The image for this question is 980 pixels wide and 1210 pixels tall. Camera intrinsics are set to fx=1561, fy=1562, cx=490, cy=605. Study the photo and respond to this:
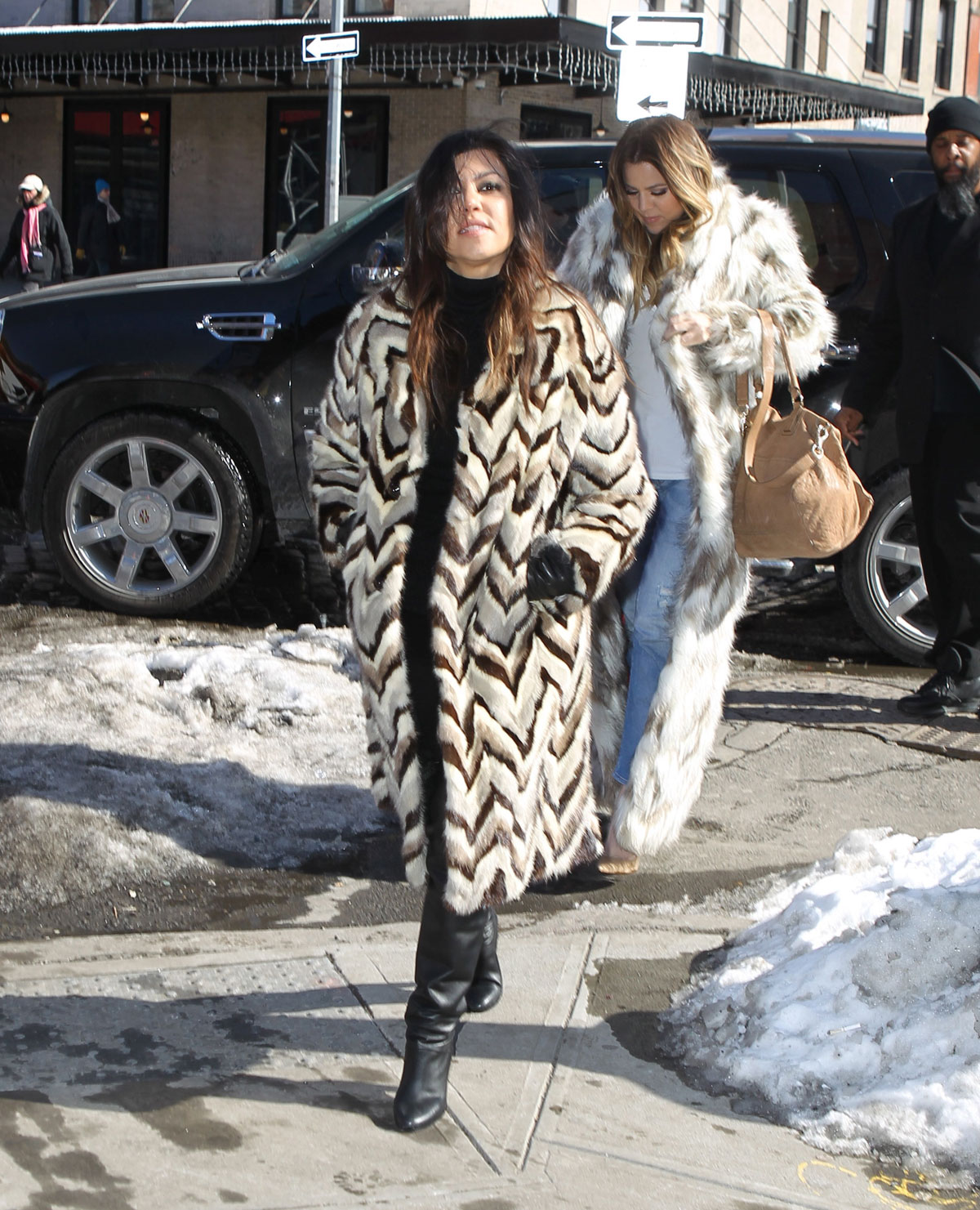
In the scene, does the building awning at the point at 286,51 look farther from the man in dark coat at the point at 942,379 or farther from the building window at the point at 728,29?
the man in dark coat at the point at 942,379

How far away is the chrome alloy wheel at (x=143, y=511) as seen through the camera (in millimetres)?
6746

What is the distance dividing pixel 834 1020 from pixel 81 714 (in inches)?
114

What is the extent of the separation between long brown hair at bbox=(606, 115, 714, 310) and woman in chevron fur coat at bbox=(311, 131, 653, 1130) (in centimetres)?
104

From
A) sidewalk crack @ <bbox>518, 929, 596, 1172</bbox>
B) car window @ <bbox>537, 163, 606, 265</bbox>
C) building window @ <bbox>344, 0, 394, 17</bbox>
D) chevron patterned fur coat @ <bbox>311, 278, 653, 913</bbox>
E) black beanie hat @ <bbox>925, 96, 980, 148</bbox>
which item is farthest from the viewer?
building window @ <bbox>344, 0, 394, 17</bbox>

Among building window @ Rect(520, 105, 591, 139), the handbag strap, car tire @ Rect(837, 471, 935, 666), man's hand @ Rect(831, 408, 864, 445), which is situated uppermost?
building window @ Rect(520, 105, 591, 139)

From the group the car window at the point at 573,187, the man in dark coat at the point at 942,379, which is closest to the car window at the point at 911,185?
the man in dark coat at the point at 942,379

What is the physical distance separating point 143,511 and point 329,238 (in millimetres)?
1433

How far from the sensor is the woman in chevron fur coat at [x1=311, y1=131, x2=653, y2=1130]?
2.89 metres

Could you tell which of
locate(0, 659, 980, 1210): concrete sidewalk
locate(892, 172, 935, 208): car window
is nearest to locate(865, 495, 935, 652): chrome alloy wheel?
locate(892, 172, 935, 208): car window

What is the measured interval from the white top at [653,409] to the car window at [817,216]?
253 cm

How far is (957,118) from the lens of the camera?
5223mm

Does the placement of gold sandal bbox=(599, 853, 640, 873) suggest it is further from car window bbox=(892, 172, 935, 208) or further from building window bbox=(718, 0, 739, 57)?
building window bbox=(718, 0, 739, 57)

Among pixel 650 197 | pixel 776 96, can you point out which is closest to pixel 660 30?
pixel 650 197

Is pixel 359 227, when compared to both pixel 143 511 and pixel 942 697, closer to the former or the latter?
pixel 143 511
